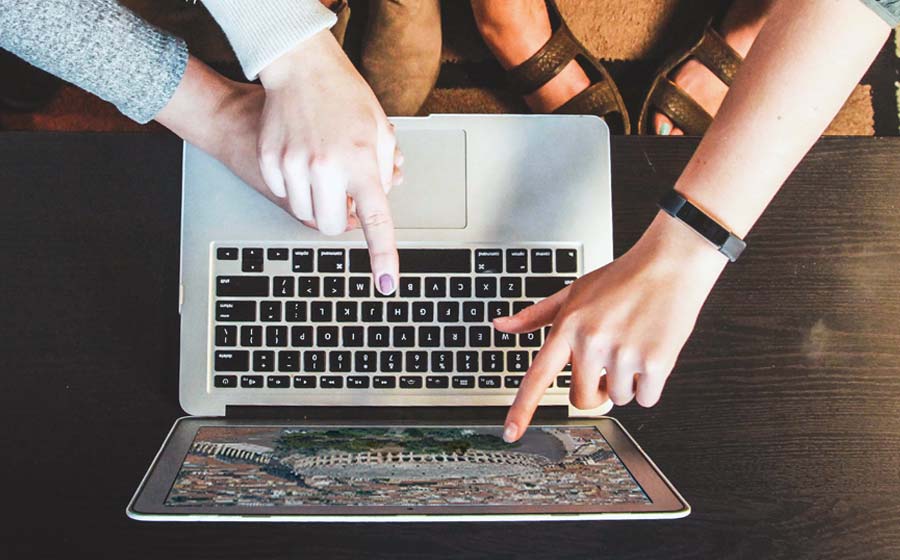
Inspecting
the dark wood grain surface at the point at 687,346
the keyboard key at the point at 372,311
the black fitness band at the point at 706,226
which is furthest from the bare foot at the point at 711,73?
the keyboard key at the point at 372,311

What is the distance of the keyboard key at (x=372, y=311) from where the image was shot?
60cm

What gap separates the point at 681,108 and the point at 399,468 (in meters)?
0.64

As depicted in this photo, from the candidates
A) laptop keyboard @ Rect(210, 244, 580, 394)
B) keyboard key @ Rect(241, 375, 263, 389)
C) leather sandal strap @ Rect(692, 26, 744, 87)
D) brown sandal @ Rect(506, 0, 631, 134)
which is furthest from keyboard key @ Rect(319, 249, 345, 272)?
leather sandal strap @ Rect(692, 26, 744, 87)

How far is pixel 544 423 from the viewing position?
602 mm

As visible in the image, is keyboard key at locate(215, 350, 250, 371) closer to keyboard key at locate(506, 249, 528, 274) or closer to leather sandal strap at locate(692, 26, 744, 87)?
keyboard key at locate(506, 249, 528, 274)

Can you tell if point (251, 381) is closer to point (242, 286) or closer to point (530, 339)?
point (242, 286)

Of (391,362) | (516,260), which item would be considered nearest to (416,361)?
(391,362)

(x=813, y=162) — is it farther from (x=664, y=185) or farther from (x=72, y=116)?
(x=72, y=116)

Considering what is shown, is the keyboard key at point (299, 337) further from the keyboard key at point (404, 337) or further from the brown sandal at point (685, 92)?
the brown sandal at point (685, 92)

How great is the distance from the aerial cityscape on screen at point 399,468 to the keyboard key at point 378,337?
2.8 inches

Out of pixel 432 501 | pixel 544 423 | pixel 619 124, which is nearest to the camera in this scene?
pixel 432 501

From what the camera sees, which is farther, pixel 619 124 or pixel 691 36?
pixel 691 36

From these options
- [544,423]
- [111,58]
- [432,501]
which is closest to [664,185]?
[544,423]

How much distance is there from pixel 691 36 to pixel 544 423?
28.2 inches
